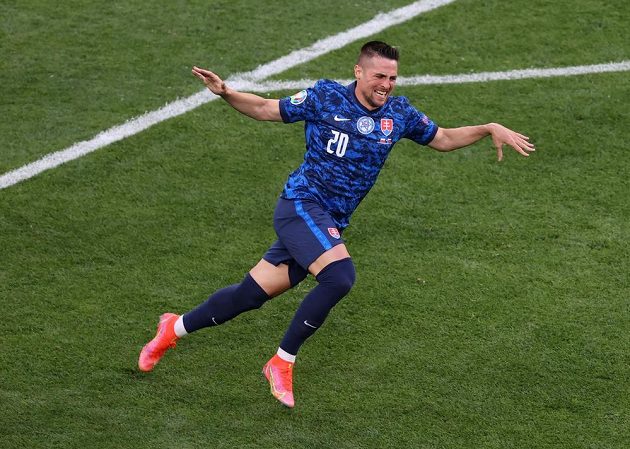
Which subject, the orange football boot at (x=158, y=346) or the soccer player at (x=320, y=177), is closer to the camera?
the soccer player at (x=320, y=177)

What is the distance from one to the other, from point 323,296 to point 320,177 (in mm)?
674

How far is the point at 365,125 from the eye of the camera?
697cm

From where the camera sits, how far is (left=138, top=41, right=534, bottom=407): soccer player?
684 cm

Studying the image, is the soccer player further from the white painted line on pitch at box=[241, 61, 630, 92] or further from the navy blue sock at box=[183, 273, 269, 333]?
the white painted line on pitch at box=[241, 61, 630, 92]

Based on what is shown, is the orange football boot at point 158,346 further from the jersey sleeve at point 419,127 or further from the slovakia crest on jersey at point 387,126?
the jersey sleeve at point 419,127

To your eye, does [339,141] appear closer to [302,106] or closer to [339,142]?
[339,142]

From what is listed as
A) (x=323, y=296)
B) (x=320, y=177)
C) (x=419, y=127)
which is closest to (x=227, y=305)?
(x=323, y=296)

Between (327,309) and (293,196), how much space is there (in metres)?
0.66

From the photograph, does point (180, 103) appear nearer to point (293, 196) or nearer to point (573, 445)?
point (293, 196)

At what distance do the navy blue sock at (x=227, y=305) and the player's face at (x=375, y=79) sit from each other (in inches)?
45.9

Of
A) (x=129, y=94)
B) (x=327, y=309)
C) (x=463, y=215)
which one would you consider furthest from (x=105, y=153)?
(x=327, y=309)

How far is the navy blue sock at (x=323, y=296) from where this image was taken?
6.73 m

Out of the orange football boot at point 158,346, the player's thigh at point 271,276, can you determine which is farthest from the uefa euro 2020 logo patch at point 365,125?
the orange football boot at point 158,346

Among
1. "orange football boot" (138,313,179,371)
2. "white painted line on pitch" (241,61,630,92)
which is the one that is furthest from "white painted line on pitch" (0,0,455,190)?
"orange football boot" (138,313,179,371)
